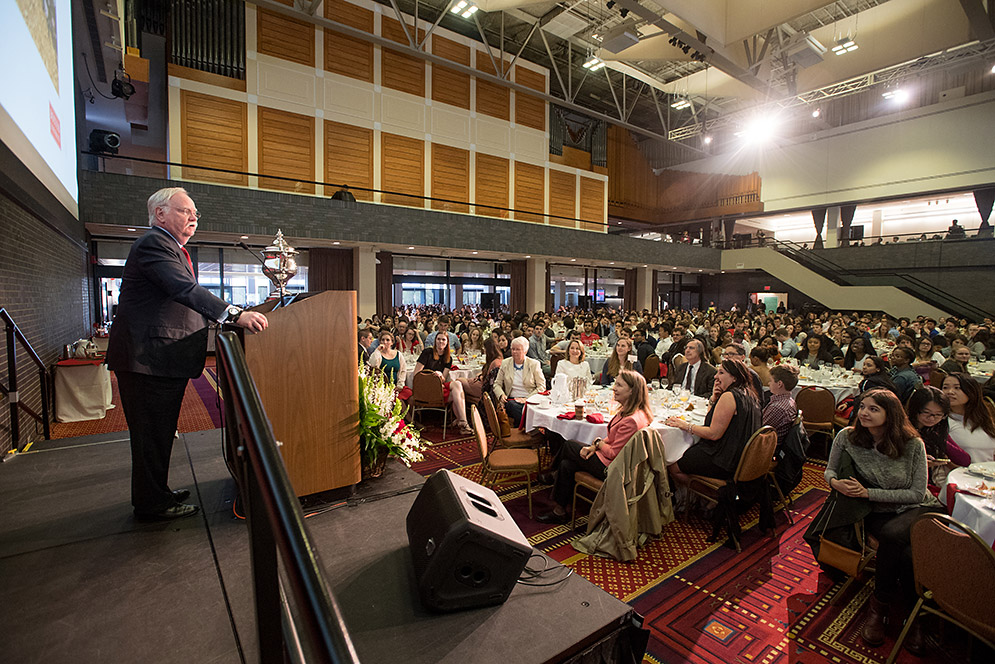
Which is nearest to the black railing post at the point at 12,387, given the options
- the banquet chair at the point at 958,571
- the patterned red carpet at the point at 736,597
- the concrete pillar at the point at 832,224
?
the patterned red carpet at the point at 736,597

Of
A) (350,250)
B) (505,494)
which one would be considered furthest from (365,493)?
(350,250)

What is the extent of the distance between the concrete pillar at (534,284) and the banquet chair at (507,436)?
13.0 meters

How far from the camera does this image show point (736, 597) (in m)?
3.05

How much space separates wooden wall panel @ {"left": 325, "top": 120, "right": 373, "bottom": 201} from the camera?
A: 14.0 meters

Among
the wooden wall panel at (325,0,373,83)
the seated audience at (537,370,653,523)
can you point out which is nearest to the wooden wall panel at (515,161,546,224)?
the wooden wall panel at (325,0,373,83)

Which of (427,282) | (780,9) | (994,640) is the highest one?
(780,9)

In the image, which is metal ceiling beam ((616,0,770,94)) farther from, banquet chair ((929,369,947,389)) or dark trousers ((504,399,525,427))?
dark trousers ((504,399,525,427))

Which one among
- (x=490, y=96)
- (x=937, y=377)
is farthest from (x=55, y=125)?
(x=490, y=96)

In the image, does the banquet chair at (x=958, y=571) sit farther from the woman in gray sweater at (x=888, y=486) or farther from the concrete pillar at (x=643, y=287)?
the concrete pillar at (x=643, y=287)

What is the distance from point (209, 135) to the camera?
12383 mm

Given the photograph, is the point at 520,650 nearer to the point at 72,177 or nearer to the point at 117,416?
the point at 117,416

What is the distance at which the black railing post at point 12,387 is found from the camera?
378 cm

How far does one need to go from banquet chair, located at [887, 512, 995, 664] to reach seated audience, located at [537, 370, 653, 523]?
5.60 feet

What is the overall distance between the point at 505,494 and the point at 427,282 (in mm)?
13542
